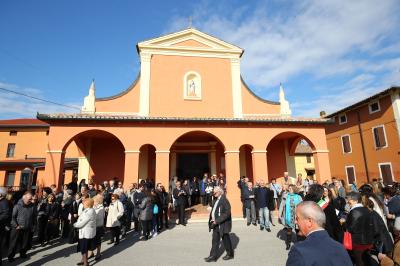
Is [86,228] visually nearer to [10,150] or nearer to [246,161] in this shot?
[246,161]

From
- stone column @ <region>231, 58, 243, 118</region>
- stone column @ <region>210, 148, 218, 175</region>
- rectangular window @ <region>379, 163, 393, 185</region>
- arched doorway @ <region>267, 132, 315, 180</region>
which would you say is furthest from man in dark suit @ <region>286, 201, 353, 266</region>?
rectangular window @ <region>379, 163, 393, 185</region>

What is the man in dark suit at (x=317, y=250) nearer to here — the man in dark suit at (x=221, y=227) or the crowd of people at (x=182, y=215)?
the crowd of people at (x=182, y=215)

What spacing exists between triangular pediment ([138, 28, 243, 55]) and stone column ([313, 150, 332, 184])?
792 cm

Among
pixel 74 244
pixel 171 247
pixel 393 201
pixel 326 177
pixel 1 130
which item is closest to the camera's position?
pixel 393 201

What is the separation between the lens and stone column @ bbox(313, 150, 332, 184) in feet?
42.6

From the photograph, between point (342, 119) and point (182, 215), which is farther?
point (342, 119)

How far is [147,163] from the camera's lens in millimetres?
14055

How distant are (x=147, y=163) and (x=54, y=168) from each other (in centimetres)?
471

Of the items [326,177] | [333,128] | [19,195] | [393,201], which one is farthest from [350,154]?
[19,195]

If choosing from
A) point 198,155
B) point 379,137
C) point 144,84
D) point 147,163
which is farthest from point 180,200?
point 379,137

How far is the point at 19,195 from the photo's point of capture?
8.41 m

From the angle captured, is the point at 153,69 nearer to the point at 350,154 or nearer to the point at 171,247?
the point at 171,247

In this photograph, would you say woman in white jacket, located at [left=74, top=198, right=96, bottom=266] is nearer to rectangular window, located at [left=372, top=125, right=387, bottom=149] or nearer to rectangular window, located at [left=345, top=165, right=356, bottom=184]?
rectangular window, located at [left=372, top=125, right=387, bottom=149]

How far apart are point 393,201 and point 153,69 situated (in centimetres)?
1287
